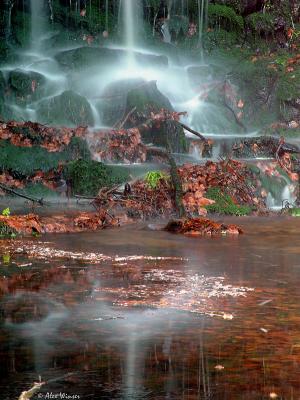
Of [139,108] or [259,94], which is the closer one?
[139,108]

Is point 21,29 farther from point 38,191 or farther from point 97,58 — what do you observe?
point 38,191

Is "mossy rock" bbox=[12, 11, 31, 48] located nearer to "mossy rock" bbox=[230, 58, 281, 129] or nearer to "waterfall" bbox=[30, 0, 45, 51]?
"waterfall" bbox=[30, 0, 45, 51]

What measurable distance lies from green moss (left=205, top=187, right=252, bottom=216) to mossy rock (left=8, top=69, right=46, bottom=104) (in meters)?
8.59

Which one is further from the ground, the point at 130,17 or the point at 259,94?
the point at 130,17

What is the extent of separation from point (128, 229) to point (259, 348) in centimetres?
554

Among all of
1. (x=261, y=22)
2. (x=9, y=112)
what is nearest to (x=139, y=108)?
(x=9, y=112)

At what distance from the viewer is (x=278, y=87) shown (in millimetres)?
22562

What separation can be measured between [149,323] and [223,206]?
23.9ft

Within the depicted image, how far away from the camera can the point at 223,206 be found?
1122cm

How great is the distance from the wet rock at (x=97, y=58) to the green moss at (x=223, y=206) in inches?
434

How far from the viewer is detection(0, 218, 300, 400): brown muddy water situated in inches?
119

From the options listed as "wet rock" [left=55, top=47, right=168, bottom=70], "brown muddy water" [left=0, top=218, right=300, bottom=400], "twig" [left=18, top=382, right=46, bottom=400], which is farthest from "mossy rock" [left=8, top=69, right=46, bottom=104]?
"twig" [left=18, top=382, right=46, bottom=400]

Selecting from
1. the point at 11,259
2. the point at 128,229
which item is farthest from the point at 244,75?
the point at 11,259

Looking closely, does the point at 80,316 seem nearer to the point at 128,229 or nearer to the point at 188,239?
the point at 188,239
